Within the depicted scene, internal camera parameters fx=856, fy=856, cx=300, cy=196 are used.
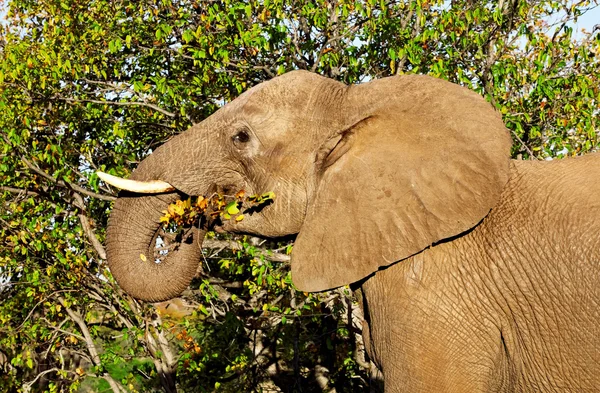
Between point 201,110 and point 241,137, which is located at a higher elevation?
point 201,110

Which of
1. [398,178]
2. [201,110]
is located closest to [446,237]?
[398,178]

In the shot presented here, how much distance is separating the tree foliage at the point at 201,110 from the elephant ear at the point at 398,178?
2.98 metres

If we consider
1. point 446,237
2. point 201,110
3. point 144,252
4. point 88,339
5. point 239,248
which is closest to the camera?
point 446,237

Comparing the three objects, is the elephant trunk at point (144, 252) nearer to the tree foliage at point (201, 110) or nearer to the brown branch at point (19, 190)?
the tree foliage at point (201, 110)

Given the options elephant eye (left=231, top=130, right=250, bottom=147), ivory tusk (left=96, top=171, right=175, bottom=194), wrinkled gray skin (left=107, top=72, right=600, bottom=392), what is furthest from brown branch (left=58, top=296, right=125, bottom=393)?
wrinkled gray skin (left=107, top=72, right=600, bottom=392)

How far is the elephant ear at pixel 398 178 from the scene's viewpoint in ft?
12.9

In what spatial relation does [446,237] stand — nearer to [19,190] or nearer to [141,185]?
[141,185]

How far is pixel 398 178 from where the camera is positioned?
402cm

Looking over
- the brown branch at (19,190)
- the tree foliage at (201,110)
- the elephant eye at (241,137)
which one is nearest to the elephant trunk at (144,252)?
the elephant eye at (241,137)

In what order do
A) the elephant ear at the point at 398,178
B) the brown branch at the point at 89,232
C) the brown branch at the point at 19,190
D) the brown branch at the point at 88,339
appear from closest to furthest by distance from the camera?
the elephant ear at the point at 398,178
the brown branch at the point at 89,232
the brown branch at the point at 19,190
the brown branch at the point at 88,339

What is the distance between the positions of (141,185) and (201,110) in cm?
383

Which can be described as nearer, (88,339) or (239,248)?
(239,248)

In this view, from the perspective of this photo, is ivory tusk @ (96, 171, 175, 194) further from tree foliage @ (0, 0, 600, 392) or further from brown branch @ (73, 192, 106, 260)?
brown branch @ (73, 192, 106, 260)

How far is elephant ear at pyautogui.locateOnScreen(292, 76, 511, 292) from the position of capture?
394cm
